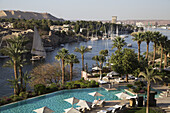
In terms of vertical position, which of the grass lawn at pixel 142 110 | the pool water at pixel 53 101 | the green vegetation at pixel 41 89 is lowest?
the pool water at pixel 53 101

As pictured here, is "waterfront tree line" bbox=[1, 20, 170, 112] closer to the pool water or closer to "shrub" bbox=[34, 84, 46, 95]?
"shrub" bbox=[34, 84, 46, 95]

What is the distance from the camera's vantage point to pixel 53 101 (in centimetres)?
2417

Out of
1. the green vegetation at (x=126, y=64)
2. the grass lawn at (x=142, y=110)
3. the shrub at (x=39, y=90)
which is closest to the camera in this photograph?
the grass lawn at (x=142, y=110)

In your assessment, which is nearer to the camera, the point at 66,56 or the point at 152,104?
the point at 152,104

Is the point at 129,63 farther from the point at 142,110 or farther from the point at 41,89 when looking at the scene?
the point at 41,89

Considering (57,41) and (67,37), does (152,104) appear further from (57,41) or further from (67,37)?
(67,37)

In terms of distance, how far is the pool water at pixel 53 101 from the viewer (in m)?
21.9

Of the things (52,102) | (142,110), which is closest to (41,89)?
(52,102)

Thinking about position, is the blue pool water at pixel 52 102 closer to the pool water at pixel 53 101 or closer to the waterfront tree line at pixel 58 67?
the pool water at pixel 53 101

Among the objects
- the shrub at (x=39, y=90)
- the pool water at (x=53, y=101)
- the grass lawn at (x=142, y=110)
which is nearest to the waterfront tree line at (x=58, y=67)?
the shrub at (x=39, y=90)

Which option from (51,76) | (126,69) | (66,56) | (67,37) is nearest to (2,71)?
(51,76)

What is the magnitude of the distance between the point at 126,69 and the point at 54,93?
1184 centimetres

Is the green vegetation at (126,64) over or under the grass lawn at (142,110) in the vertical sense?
over

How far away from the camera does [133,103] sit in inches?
866
